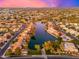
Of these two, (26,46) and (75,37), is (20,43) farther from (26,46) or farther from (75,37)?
(75,37)

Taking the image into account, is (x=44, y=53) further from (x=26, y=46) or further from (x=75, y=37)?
(x=75, y=37)

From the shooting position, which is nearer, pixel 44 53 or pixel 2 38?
pixel 44 53

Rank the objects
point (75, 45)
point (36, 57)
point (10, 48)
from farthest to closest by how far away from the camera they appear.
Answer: point (75, 45) → point (10, 48) → point (36, 57)

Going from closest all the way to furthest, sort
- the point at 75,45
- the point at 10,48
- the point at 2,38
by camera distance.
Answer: the point at 10,48, the point at 75,45, the point at 2,38

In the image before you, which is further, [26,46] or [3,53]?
[26,46]

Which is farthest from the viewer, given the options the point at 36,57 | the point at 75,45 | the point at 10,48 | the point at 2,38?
the point at 2,38

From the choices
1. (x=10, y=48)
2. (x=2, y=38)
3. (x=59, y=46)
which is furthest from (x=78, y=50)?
(x=2, y=38)

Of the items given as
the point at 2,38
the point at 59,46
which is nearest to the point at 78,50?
the point at 59,46

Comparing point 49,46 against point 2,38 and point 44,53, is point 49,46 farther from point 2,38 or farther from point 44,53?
point 2,38

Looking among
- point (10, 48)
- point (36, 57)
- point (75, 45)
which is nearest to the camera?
point (36, 57)
